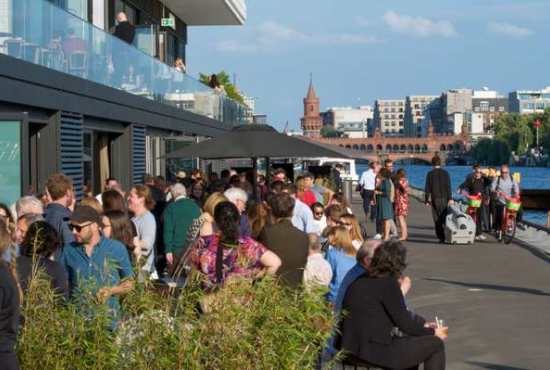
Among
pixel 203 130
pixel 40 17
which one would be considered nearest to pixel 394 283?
pixel 40 17

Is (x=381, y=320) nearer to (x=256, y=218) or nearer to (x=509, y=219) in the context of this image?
(x=256, y=218)

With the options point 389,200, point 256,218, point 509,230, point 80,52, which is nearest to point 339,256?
point 256,218

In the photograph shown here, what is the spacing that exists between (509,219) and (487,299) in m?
9.69

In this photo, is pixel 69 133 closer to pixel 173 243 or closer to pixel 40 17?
A: pixel 40 17

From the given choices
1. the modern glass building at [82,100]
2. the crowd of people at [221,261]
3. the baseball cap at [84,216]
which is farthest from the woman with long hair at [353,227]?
the baseball cap at [84,216]

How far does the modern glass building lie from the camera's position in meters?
13.0

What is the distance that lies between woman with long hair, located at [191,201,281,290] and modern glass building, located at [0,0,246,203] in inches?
147

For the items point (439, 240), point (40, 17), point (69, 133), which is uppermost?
point (40, 17)

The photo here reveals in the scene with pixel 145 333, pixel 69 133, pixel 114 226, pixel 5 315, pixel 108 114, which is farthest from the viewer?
pixel 108 114

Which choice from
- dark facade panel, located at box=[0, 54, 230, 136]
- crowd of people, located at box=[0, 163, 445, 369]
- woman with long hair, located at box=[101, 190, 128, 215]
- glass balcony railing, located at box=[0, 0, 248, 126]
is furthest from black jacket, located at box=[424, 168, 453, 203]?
woman with long hair, located at box=[101, 190, 128, 215]

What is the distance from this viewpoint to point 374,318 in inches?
295

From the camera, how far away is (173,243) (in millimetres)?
12727

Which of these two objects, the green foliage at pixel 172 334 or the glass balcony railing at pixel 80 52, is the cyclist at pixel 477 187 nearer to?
the glass balcony railing at pixel 80 52

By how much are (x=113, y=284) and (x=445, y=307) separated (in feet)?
24.9
